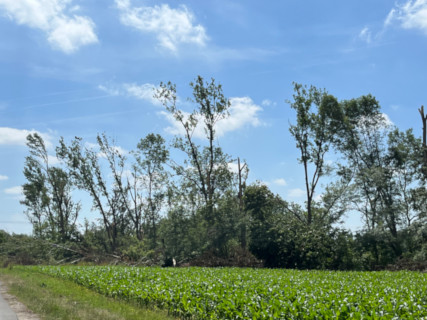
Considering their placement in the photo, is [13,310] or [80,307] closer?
[13,310]

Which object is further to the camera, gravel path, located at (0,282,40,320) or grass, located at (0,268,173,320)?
gravel path, located at (0,282,40,320)

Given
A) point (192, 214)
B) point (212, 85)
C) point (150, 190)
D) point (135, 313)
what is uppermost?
point (212, 85)

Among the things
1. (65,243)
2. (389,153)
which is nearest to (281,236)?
(389,153)

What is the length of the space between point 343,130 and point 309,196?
10102mm

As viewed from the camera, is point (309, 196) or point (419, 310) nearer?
point (419, 310)

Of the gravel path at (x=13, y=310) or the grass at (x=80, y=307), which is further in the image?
the gravel path at (x=13, y=310)

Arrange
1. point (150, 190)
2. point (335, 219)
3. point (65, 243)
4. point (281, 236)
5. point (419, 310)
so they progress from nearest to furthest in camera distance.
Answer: point (419, 310)
point (281, 236)
point (335, 219)
point (65, 243)
point (150, 190)

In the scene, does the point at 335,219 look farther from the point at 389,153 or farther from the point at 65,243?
the point at 65,243

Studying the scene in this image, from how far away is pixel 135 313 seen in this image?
36.4 ft

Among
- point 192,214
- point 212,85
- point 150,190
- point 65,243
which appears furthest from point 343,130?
point 65,243

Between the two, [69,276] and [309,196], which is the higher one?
[309,196]

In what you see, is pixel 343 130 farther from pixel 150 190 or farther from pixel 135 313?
pixel 135 313

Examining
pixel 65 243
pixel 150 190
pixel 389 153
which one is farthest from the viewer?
pixel 150 190

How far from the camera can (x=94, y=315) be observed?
425 inches
